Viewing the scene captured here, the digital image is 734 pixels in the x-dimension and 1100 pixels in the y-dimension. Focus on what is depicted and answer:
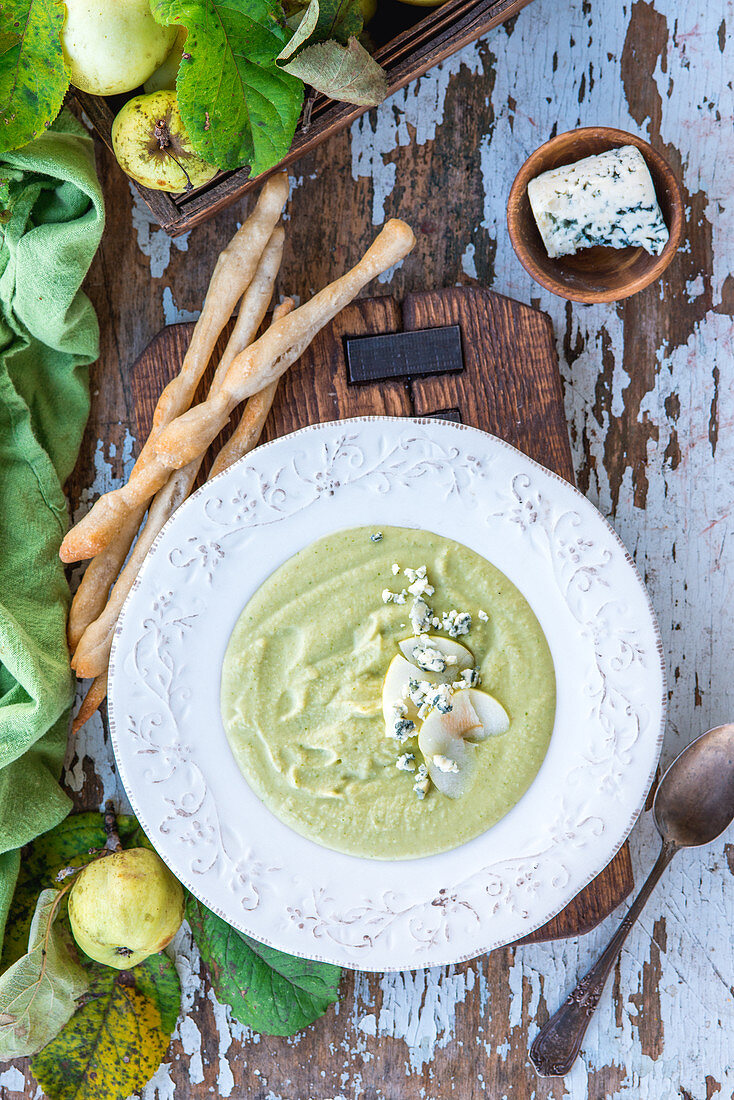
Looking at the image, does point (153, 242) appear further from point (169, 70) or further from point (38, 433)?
point (38, 433)

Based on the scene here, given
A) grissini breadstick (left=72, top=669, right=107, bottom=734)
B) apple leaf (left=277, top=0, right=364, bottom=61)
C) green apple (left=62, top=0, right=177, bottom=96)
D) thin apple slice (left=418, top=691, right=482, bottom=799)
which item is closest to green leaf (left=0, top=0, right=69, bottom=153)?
green apple (left=62, top=0, right=177, bottom=96)

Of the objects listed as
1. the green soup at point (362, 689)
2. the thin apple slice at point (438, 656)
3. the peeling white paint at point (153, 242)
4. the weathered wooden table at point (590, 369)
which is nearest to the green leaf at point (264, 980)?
the weathered wooden table at point (590, 369)

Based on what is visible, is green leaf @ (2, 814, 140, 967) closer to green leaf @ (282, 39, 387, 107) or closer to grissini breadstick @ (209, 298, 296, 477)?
grissini breadstick @ (209, 298, 296, 477)

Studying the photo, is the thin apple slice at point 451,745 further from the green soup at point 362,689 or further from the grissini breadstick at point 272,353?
the grissini breadstick at point 272,353

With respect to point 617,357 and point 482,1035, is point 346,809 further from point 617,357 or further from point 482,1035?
point 617,357

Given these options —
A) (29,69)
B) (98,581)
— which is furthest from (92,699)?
(29,69)

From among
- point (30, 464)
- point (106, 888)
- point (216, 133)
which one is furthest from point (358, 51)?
point (106, 888)
